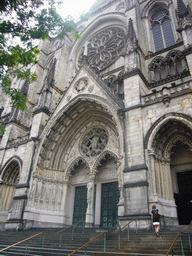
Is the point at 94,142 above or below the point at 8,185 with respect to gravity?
above

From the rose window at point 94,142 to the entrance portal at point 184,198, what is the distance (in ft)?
16.9

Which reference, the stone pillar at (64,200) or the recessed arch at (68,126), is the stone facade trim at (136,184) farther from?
the stone pillar at (64,200)

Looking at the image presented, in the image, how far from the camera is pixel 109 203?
13.2 m

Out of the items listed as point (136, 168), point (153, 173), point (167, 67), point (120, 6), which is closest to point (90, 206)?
point (136, 168)

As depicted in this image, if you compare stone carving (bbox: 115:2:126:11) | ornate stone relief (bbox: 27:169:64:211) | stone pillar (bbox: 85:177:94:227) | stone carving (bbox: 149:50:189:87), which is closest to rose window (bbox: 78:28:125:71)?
stone carving (bbox: 115:2:126:11)

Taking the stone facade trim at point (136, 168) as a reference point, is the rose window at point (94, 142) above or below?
above

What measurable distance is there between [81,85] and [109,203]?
307 inches

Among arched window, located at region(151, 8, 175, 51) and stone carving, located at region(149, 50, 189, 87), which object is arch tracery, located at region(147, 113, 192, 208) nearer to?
stone carving, located at region(149, 50, 189, 87)

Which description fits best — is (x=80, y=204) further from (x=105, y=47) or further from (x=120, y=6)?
(x=120, y=6)

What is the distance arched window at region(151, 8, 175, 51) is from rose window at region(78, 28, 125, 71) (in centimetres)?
277

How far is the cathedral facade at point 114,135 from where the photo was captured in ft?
Result: 32.2

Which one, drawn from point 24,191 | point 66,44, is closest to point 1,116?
point 66,44

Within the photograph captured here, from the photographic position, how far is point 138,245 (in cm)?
637

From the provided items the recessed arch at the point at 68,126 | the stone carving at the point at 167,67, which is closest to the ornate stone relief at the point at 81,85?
the recessed arch at the point at 68,126
